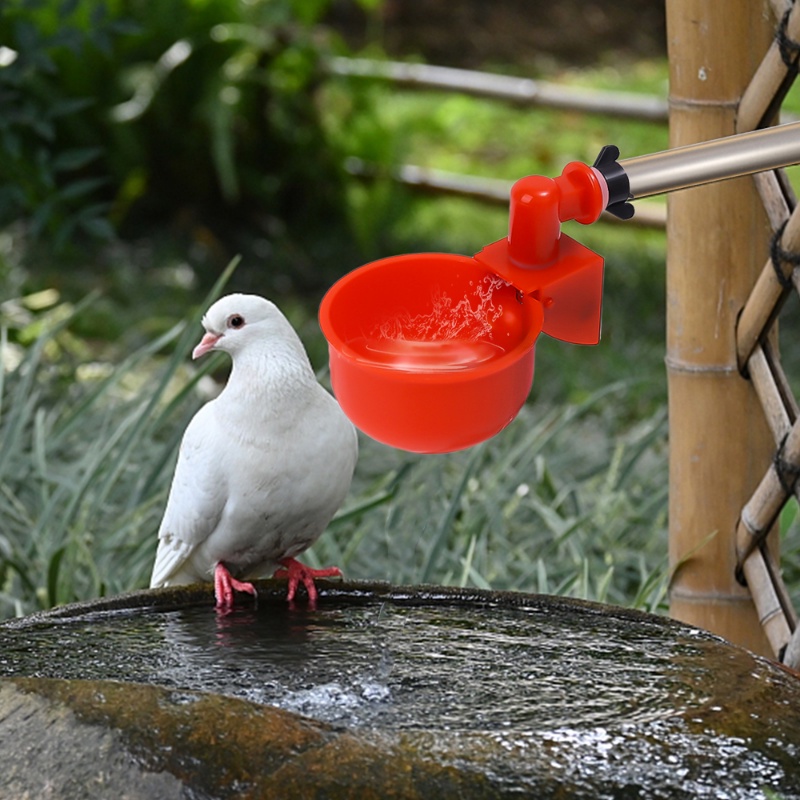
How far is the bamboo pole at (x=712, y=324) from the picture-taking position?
169cm

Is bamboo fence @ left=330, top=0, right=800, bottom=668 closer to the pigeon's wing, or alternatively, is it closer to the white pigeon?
the white pigeon

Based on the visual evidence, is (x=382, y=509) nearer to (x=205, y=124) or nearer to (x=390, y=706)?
(x=390, y=706)

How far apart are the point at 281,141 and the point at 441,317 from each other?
176 inches

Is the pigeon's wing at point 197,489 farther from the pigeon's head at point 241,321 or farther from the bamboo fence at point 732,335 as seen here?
the bamboo fence at point 732,335

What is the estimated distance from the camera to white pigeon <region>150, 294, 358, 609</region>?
4.87ft

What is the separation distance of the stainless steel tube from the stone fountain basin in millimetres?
484

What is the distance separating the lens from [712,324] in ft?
5.74

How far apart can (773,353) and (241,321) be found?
0.73m

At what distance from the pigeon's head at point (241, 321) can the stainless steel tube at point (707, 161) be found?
2.01ft

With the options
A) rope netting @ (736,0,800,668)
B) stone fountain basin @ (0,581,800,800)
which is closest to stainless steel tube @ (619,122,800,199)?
stone fountain basin @ (0,581,800,800)

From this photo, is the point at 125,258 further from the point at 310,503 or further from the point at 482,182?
the point at 310,503

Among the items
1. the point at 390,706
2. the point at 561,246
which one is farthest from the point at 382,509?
the point at 561,246

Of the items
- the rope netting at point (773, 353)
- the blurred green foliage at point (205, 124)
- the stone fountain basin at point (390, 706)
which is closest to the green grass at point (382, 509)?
the rope netting at point (773, 353)

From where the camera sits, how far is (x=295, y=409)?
1.49m
